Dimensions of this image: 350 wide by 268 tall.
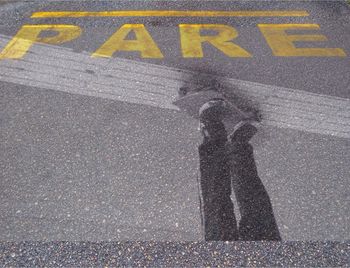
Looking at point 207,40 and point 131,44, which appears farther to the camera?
point 207,40

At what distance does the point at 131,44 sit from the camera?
5.09 meters

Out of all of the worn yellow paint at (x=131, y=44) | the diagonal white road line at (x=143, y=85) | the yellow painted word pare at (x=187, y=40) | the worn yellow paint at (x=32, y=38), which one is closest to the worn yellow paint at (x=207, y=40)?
the yellow painted word pare at (x=187, y=40)

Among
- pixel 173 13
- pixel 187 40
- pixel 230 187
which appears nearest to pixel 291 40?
pixel 187 40

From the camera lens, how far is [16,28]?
18.0 ft

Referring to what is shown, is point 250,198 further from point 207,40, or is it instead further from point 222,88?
point 207,40

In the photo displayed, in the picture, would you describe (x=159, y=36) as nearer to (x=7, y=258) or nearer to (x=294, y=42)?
(x=294, y=42)

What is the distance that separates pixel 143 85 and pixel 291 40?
7.86ft

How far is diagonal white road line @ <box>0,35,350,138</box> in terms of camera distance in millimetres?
3873

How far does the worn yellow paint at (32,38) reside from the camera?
4.90 metres

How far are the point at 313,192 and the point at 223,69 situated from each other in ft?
6.91

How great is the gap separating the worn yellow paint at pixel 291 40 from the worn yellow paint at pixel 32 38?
2.90 m

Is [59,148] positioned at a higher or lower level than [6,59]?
lower

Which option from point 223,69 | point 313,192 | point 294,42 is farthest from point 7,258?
point 294,42

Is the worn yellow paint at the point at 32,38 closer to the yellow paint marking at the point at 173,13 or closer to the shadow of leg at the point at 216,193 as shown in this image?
the yellow paint marking at the point at 173,13
